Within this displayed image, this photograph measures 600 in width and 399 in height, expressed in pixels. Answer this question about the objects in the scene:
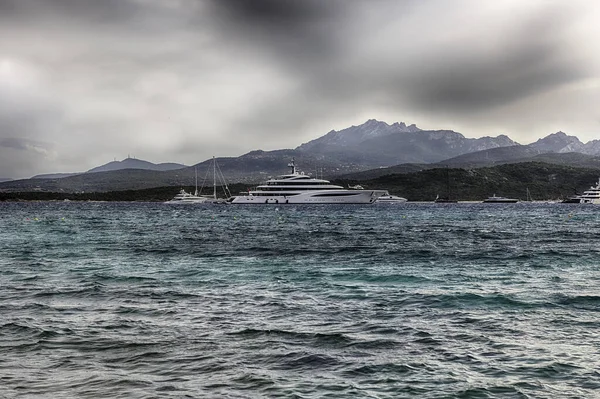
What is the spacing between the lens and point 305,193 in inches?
6422

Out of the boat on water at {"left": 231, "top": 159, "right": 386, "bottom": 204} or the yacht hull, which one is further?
the boat on water at {"left": 231, "top": 159, "right": 386, "bottom": 204}

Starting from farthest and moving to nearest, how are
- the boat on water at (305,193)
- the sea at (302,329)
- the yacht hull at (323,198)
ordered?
1. the boat on water at (305,193)
2. the yacht hull at (323,198)
3. the sea at (302,329)

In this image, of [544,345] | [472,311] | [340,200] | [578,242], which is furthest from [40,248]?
[340,200]

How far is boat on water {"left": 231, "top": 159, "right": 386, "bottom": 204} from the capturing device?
164m

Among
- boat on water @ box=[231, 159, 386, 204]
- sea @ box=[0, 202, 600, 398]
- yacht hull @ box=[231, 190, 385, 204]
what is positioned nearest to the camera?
sea @ box=[0, 202, 600, 398]

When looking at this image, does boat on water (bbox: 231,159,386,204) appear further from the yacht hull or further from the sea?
the sea

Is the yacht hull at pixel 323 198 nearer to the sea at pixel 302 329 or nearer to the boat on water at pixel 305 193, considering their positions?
the boat on water at pixel 305 193

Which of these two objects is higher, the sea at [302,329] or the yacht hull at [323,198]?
the yacht hull at [323,198]

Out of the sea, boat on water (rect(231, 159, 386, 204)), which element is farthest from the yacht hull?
the sea

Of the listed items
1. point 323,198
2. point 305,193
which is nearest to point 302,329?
point 305,193

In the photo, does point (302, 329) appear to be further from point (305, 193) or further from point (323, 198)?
point (323, 198)

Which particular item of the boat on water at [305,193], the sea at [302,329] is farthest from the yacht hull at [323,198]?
the sea at [302,329]

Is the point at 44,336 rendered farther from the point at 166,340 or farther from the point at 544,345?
the point at 544,345

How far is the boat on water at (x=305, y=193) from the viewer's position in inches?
6442
